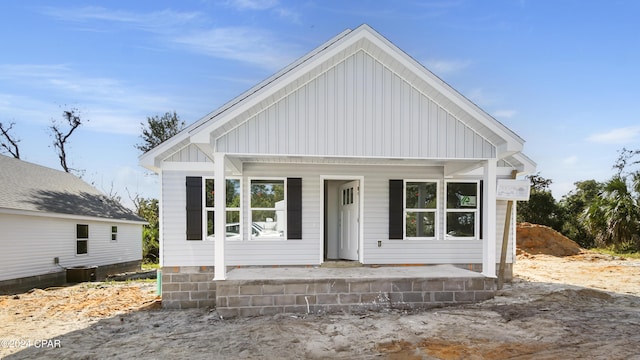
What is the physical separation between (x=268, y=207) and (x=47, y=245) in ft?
31.3

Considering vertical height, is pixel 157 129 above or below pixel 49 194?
above

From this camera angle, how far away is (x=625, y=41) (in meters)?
13.1

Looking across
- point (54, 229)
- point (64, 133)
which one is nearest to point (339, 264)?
point (54, 229)

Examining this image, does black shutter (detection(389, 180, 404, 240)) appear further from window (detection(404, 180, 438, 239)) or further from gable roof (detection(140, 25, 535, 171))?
gable roof (detection(140, 25, 535, 171))

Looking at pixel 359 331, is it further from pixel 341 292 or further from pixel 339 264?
pixel 339 264

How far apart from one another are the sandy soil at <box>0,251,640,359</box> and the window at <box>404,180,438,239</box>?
2.10m

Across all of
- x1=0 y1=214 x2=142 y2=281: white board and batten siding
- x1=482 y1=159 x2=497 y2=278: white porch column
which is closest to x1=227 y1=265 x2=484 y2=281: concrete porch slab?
x1=482 y1=159 x2=497 y2=278: white porch column

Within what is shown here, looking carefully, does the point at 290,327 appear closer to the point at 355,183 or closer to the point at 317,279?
the point at 317,279

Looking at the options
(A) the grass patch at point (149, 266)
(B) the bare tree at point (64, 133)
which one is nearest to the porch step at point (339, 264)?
(A) the grass patch at point (149, 266)

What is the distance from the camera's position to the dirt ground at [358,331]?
5.09 m

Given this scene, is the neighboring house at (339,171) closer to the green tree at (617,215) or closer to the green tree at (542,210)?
the green tree at (617,215)

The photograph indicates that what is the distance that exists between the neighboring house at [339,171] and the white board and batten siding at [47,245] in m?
6.84

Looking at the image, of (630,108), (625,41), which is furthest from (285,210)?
(630,108)

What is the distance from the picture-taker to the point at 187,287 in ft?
27.9
